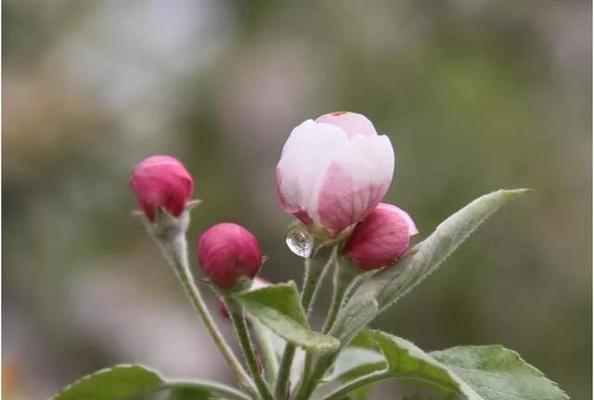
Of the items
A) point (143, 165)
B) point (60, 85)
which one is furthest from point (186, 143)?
point (143, 165)

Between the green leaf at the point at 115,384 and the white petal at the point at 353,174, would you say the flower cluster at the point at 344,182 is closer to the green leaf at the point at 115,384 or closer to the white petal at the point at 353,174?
the white petal at the point at 353,174

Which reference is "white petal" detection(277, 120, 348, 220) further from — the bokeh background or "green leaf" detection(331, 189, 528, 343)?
the bokeh background

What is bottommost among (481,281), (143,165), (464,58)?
(481,281)

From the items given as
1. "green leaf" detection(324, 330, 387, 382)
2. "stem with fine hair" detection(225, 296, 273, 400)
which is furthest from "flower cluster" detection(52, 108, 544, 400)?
"green leaf" detection(324, 330, 387, 382)

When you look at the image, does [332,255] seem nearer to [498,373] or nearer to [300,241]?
[300,241]

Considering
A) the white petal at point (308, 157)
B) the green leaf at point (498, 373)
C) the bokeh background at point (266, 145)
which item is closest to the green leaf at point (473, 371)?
the green leaf at point (498, 373)

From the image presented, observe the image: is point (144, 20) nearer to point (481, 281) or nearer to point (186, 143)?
point (186, 143)

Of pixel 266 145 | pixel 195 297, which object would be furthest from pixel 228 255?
pixel 266 145
